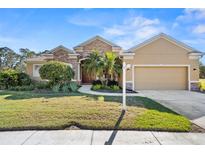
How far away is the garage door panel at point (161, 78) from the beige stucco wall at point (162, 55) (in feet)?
1.77

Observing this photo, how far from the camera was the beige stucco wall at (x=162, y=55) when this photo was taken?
53.6ft

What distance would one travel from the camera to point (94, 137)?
→ 516cm

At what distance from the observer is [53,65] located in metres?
14.9

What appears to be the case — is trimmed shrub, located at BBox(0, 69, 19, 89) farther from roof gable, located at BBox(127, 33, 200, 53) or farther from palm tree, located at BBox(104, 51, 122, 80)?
roof gable, located at BBox(127, 33, 200, 53)

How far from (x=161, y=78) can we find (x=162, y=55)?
77.9 inches

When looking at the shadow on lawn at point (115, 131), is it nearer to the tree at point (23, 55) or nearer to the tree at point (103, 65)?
the tree at point (103, 65)

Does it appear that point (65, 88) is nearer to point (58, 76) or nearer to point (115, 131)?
point (58, 76)

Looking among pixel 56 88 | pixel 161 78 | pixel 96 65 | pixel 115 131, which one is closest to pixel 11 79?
pixel 56 88

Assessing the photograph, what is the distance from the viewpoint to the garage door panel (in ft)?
54.2

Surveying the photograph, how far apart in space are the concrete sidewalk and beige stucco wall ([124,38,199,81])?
11110mm

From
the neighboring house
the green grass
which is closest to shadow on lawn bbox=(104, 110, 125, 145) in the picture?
the green grass

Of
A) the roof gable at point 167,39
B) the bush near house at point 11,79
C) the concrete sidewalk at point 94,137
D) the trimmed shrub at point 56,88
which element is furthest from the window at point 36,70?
the concrete sidewalk at point 94,137
